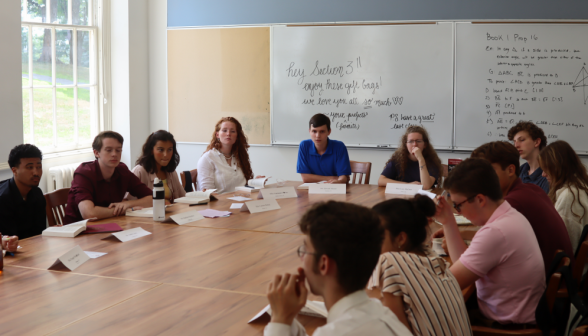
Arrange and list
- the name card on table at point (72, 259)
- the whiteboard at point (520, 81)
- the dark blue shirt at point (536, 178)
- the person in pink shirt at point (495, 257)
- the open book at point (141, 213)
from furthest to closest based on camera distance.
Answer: the whiteboard at point (520, 81) → the dark blue shirt at point (536, 178) → the open book at point (141, 213) → the name card on table at point (72, 259) → the person in pink shirt at point (495, 257)

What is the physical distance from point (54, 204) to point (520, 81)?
4.25 meters

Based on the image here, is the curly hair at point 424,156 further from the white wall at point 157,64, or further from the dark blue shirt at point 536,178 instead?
the white wall at point 157,64

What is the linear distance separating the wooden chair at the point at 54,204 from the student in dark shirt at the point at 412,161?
243 cm

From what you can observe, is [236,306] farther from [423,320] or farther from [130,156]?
[130,156]

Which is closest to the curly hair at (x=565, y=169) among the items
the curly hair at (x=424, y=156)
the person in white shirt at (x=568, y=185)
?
the person in white shirt at (x=568, y=185)

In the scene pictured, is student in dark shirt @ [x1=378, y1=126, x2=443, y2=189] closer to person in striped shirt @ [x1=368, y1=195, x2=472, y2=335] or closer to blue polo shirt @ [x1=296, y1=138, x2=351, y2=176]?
blue polo shirt @ [x1=296, y1=138, x2=351, y2=176]

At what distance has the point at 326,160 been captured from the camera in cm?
478

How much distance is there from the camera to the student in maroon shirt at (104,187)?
10.5 ft

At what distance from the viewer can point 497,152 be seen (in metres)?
2.54

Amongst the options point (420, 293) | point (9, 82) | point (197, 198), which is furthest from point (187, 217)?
point (9, 82)

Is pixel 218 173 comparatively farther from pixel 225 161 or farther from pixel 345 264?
pixel 345 264

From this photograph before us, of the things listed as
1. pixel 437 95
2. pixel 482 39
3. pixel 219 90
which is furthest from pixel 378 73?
pixel 219 90

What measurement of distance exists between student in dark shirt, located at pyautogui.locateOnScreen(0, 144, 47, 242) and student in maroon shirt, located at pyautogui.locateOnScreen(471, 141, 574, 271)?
251 centimetres

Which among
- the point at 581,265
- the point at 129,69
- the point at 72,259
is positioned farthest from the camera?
the point at 129,69
